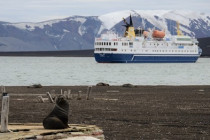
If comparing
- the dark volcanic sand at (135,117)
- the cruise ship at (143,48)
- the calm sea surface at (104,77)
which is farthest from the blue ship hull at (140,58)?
the dark volcanic sand at (135,117)

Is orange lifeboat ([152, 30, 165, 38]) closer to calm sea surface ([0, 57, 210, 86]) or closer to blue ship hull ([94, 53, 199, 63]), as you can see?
blue ship hull ([94, 53, 199, 63])

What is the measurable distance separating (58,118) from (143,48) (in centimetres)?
15091

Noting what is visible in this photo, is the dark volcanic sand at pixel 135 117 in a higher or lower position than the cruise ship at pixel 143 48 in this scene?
lower

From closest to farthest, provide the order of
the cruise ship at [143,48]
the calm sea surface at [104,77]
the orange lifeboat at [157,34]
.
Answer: the calm sea surface at [104,77] < the cruise ship at [143,48] < the orange lifeboat at [157,34]

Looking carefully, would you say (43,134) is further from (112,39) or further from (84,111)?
(112,39)

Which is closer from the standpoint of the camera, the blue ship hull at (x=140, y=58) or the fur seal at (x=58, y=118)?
the fur seal at (x=58, y=118)

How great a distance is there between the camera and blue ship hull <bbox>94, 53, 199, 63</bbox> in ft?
515

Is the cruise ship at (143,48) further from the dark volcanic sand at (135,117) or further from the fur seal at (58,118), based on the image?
the fur seal at (58,118)

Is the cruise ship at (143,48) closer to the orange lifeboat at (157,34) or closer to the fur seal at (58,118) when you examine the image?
the orange lifeboat at (157,34)

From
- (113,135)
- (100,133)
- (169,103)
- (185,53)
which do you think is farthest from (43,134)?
(185,53)

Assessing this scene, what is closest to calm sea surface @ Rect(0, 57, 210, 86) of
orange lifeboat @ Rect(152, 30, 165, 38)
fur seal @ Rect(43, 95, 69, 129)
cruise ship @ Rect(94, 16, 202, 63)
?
cruise ship @ Rect(94, 16, 202, 63)

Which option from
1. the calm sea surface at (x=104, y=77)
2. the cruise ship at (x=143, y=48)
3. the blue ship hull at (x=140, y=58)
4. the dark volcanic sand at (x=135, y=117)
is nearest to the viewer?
the dark volcanic sand at (x=135, y=117)

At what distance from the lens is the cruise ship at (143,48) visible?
158 metres

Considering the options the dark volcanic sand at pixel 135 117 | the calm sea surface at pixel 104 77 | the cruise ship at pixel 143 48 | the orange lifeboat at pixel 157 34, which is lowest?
the calm sea surface at pixel 104 77
